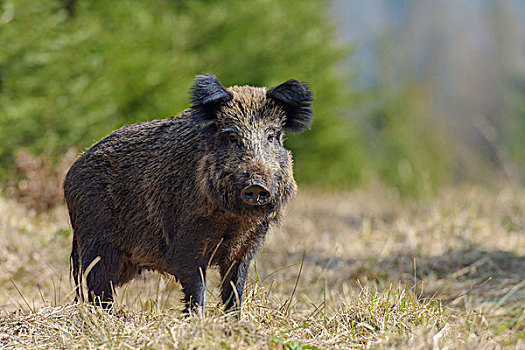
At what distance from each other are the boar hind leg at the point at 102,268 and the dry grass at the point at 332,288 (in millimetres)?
144

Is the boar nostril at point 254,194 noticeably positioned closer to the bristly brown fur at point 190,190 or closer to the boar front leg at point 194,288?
the bristly brown fur at point 190,190

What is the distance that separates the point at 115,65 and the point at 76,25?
1.03m

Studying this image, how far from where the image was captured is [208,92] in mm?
3553

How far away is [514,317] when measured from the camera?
448 centimetres

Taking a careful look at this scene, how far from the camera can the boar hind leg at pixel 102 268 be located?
381 cm

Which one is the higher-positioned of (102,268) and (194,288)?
(102,268)

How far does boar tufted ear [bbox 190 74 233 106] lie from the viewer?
11.5 feet

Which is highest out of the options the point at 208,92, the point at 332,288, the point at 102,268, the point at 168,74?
the point at 168,74

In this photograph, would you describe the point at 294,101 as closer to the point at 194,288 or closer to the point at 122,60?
the point at 194,288

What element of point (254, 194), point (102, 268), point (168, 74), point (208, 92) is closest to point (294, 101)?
point (208, 92)

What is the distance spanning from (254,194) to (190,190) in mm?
539

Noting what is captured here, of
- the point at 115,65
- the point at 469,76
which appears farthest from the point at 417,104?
the point at 469,76

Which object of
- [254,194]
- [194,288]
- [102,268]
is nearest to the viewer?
[254,194]

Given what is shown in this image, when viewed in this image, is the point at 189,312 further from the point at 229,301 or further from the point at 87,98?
the point at 87,98
